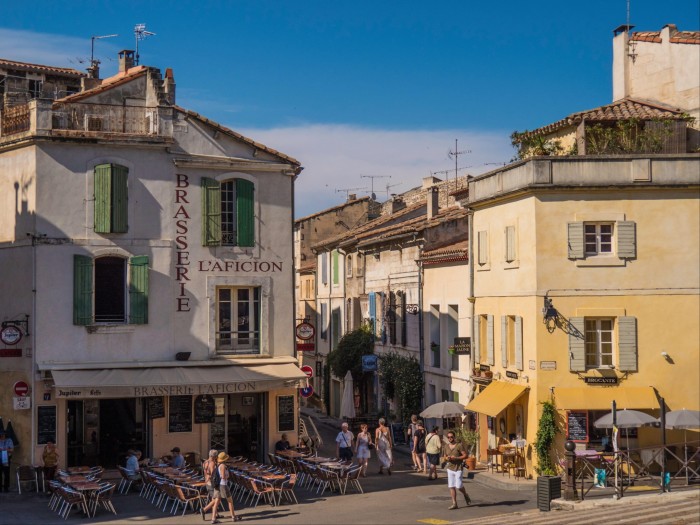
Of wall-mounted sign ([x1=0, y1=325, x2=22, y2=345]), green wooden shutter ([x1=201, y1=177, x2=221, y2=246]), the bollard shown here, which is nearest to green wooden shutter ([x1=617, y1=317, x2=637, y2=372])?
the bollard

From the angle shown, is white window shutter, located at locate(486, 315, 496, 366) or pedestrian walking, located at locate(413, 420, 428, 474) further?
white window shutter, located at locate(486, 315, 496, 366)

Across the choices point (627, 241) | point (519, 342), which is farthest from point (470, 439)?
point (627, 241)

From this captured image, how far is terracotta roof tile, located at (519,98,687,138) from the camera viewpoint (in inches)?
1195

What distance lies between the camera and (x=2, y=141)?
93.0 ft

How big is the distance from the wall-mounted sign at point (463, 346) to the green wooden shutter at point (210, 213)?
8.22 meters

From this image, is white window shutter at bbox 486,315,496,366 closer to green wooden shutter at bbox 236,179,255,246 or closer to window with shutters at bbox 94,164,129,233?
green wooden shutter at bbox 236,179,255,246

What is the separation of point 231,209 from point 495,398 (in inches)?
356

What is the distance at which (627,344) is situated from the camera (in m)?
26.3

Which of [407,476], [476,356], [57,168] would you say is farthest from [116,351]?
[476,356]

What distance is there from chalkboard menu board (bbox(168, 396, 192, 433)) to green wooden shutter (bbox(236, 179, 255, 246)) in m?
4.62

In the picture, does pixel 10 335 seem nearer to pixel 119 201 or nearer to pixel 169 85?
pixel 119 201

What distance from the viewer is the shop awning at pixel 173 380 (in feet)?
86.8

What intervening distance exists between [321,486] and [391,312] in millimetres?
15637

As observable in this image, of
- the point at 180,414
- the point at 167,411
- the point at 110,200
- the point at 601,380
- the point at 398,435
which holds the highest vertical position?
the point at 110,200
